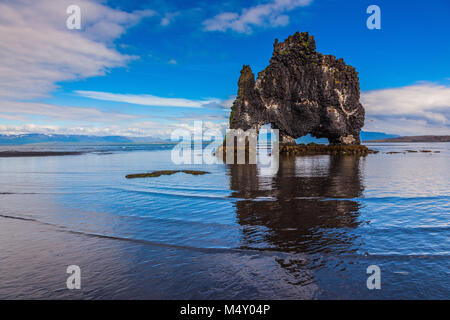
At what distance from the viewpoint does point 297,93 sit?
79.0 m

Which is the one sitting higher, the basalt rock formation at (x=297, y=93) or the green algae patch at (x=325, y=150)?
the basalt rock formation at (x=297, y=93)

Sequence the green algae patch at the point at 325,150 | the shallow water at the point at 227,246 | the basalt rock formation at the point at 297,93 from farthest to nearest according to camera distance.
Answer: the basalt rock formation at the point at 297,93 → the green algae patch at the point at 325,150 → the shallow water at the point at 227,246

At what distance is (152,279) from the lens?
7066 millimetres

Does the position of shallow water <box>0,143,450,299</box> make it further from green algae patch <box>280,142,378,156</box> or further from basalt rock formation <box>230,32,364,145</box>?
basalt rock formation <box>230,32,364,145</box>

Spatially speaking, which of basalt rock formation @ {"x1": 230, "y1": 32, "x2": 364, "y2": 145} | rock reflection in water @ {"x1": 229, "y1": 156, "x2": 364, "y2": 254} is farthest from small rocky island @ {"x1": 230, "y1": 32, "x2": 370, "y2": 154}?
rock reflection in water @ {"x1": 229, "y1": 156, "x2": 364, "y2": 254}

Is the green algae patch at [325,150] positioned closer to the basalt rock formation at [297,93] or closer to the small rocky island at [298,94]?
the small rocky island at [298,94]

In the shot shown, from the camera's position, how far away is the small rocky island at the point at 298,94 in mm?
78125

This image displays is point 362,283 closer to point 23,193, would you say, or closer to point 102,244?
point 102,244

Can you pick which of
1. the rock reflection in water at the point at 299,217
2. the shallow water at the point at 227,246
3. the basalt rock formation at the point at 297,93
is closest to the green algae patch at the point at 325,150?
the basalt rock formation at the point at 297,93

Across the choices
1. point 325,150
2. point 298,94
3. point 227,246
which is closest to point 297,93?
point 298,94

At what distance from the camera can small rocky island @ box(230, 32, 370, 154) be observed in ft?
256

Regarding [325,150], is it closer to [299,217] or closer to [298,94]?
[298,94]

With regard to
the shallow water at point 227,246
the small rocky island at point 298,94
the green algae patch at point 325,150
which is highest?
the small rocky island at point 298,94

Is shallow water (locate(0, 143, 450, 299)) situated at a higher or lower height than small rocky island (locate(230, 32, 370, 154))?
lower
